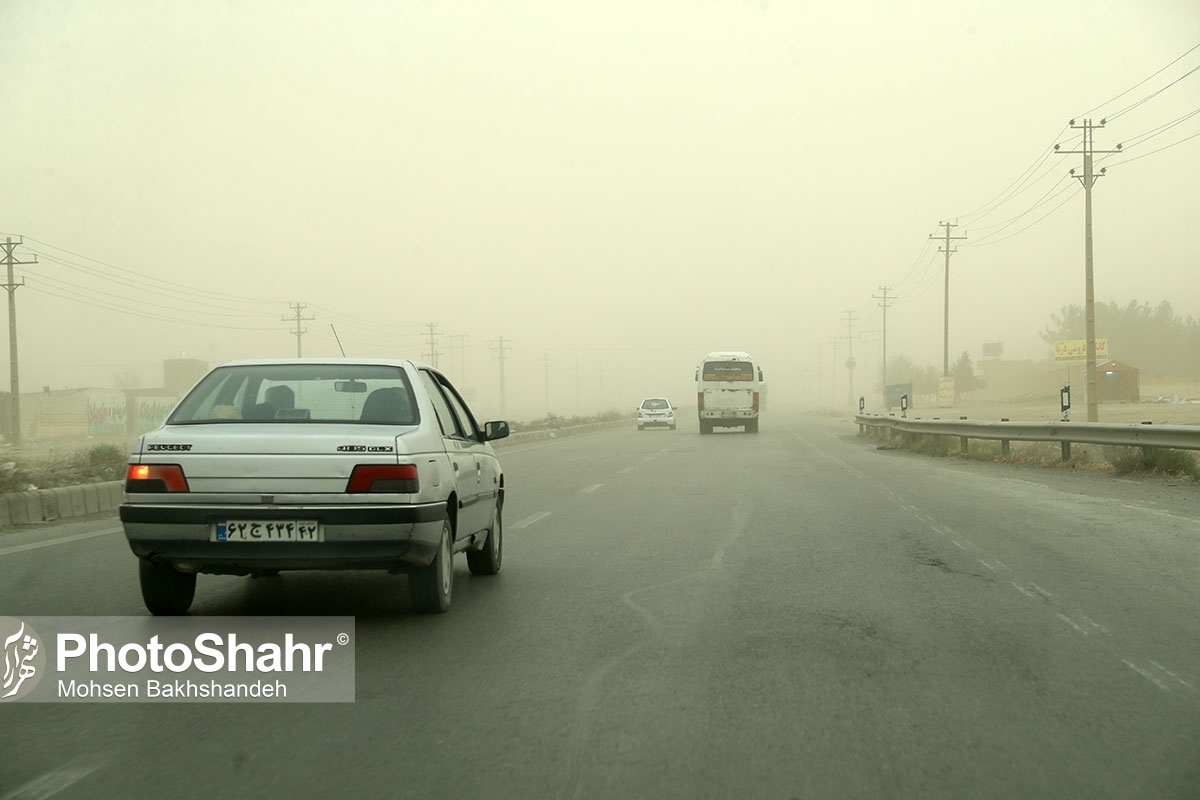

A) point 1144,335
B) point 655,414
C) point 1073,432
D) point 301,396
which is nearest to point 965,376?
point 1144,335

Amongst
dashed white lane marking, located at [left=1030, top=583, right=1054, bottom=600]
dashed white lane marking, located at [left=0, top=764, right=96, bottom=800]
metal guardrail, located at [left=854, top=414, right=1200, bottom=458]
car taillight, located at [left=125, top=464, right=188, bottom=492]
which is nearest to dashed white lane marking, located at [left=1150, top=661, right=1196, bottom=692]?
dashed white lane marking, located at [left=1030, top=583, right=1054, bottom=600]

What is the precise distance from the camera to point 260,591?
833 centimetres

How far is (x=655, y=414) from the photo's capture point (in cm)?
5850

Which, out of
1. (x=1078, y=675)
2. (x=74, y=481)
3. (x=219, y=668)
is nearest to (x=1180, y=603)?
(x=1078, y=675)

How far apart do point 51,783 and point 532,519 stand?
9520 mm

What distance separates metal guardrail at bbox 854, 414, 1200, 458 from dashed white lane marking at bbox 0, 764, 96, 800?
16695 mm

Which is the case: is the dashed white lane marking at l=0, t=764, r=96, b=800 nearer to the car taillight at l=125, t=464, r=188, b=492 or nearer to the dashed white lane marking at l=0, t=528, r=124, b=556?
the car taillight at l=125, t=464, r=188, b=492

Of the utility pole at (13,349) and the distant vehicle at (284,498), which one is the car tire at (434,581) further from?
the utility pole at (13,349)

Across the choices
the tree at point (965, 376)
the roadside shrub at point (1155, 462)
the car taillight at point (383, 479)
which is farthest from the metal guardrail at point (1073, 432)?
the tree at point (965, 376)

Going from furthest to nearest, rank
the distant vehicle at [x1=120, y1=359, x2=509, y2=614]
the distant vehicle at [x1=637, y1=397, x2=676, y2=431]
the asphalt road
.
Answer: the distant vehicle at [x1=637, y1=397, x2=676, y2=431]
the distant vehicle at [x1=120, y1=359, x2=509, y2=614]
the asphalt road

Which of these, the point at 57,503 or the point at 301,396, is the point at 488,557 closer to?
the point at 301,396

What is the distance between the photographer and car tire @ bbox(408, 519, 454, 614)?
7.19m

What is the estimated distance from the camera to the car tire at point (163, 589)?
704cm

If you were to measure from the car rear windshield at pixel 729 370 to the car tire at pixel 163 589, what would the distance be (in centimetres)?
4301
